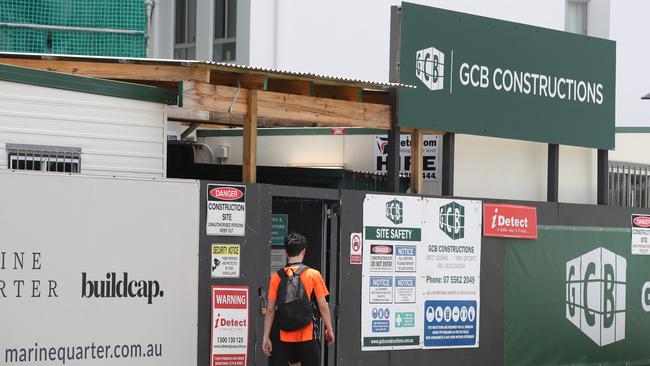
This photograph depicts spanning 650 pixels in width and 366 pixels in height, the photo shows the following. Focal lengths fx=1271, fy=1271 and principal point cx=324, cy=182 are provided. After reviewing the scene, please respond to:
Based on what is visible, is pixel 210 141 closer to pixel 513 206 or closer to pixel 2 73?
pixel 513 206

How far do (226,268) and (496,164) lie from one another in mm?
7071

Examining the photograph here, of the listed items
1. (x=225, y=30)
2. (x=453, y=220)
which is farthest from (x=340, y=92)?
(x=225, y=30)

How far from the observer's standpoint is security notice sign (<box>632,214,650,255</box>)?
18.4 m

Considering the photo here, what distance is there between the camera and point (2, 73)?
12.5 m

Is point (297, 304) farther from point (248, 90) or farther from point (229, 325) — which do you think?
point (248, 90)

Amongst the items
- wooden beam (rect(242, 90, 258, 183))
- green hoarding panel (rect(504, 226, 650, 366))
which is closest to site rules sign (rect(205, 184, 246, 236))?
wooden beam (rect(242, 90, 258, 183))

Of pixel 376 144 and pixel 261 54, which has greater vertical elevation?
pixel 261 54

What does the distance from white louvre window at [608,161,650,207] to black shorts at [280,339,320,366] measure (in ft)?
30.5

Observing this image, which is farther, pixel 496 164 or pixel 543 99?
pixel 496 164

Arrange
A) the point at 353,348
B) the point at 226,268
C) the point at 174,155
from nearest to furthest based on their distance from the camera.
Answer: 1. the point at 226,268
2. the point at 353,348
3. the point at 174,155

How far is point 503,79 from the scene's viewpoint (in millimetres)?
17266

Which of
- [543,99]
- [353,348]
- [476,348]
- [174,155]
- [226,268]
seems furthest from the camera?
[174,155]

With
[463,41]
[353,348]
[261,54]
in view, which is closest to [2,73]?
[353,348]

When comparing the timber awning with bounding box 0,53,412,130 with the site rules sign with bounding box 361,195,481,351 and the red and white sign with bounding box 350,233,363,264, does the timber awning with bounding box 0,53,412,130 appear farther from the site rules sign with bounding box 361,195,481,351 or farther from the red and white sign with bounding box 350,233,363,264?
the red and white sign with bounding box 350,233,363,264
